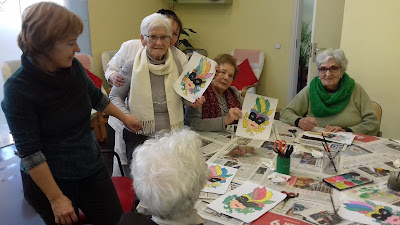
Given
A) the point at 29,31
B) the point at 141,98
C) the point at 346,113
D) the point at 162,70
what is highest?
the point at 29,31

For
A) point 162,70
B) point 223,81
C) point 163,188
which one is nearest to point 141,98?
point 162,70

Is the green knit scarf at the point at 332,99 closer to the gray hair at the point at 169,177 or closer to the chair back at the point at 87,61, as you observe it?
the gray hair at the point at 169,177

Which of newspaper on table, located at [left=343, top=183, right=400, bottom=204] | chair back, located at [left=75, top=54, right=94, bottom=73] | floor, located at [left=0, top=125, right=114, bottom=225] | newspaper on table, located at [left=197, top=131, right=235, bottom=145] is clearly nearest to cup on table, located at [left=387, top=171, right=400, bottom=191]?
newspaper on table, located at [left=343, top=183, right=400, bottom=204]

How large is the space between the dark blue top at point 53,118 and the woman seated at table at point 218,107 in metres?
0.78

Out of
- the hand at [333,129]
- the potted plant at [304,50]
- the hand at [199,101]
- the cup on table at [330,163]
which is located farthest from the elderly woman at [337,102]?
the potted plant at [304,50]

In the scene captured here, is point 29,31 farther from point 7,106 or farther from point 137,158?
point 137,158

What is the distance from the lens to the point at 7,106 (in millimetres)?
1096

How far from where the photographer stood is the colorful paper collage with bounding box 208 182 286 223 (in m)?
1.17

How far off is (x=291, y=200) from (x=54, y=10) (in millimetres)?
1126

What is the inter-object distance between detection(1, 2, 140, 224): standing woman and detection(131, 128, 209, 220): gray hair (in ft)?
1.29

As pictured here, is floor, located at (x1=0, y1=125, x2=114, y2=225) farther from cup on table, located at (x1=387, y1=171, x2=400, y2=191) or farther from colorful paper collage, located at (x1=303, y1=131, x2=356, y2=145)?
cup on table, located at (x1=387, y1=171, x2=400, y2=191)

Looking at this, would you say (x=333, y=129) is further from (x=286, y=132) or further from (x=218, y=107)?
(x=218, y=107)

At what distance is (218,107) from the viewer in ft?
6.94

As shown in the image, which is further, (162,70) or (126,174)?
(126,174)
